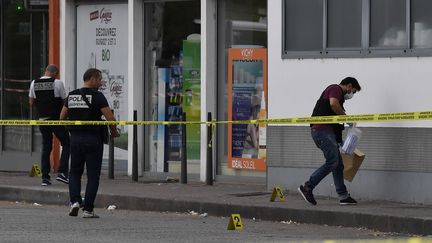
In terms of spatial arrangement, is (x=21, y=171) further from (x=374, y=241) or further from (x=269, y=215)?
(x=374, y=241)

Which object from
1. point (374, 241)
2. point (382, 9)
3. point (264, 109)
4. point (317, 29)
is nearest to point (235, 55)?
point (264, 109)

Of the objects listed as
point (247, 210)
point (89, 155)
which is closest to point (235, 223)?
point (247, 210)

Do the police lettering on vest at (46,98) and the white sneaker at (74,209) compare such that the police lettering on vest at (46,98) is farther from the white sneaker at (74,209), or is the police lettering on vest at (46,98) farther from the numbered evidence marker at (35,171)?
the white sneaker at (74,209)

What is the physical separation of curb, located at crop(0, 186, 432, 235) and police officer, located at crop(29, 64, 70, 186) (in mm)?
713

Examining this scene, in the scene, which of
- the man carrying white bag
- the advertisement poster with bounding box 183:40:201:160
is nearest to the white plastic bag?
the man carrying white bag

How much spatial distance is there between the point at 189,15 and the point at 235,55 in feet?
4.37

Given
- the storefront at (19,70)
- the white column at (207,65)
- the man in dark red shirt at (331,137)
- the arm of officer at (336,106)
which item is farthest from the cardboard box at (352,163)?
the storefront at (19,70)

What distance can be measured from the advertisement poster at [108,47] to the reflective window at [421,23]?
6.01 meters

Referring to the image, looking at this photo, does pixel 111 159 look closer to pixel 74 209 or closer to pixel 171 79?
pixel 171 79

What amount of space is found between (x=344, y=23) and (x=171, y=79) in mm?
4180

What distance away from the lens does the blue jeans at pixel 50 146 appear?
16.3 m

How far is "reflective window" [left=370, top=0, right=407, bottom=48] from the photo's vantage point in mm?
13930

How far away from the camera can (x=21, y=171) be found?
19484mm

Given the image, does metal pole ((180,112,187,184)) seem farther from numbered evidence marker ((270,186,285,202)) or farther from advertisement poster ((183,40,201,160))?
numbered evidence marker ((270,186,285,202))
